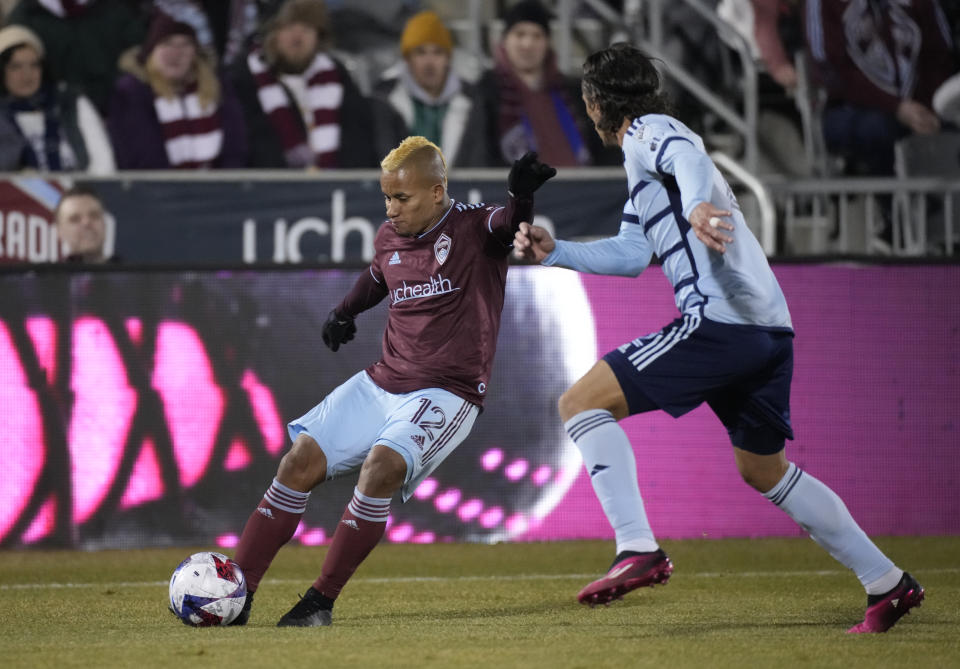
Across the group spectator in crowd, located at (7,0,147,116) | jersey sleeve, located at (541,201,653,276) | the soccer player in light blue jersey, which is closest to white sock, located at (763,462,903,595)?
the soccer player in light blue jersey

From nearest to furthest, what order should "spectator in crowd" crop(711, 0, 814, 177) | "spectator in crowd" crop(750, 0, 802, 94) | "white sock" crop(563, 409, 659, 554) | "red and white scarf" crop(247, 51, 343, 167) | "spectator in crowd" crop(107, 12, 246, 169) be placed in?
"white sock" crop(563, 409, 659, 554) → "spectator in crowd" crop(107, 12, 246, 169) → "red and white scarf" crop(247, 51, 343, 167) → "spectator in crowd" crop(750, 0, 802, 94) → "spectator in crowd" crop(711, 0, 814, 177)

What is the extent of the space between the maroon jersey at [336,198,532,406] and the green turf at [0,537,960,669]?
997mm

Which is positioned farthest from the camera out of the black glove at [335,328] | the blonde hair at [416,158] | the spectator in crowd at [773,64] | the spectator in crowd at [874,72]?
the spectator in crowd at [773,64]

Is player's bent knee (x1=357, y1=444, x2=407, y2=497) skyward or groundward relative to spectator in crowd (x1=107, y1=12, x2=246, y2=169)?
groundward

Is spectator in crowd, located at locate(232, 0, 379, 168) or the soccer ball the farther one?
spectator in crowd, located at locate(232, 0, 379, 168)

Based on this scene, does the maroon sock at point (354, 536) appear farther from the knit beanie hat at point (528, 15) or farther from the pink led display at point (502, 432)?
the knit beanie hat at point (528, 15)

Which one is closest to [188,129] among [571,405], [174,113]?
[174,113]

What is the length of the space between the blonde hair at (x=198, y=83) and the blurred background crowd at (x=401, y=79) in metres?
0.01

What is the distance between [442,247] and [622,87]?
0.97 metres

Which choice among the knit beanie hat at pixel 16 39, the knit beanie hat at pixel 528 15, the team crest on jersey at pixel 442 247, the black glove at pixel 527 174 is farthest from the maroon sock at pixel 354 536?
the knit beanie hat at pixel 528 15

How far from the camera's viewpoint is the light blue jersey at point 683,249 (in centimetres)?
530

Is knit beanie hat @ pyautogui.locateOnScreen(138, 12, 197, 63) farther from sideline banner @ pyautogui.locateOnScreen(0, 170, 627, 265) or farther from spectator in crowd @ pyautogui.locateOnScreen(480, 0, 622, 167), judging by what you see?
spectator in crowd @ pyautogui.locateOnScreen(480, 0, 622, 167)

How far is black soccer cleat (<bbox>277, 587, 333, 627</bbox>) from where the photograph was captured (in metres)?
5.40

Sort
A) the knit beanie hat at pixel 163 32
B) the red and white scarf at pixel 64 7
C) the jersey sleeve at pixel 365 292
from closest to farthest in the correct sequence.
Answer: the jersey sleeve at pixel 365 292 < the knit beanie hat at pixel 163 32 < the red and white scarf at pixel 64 7
